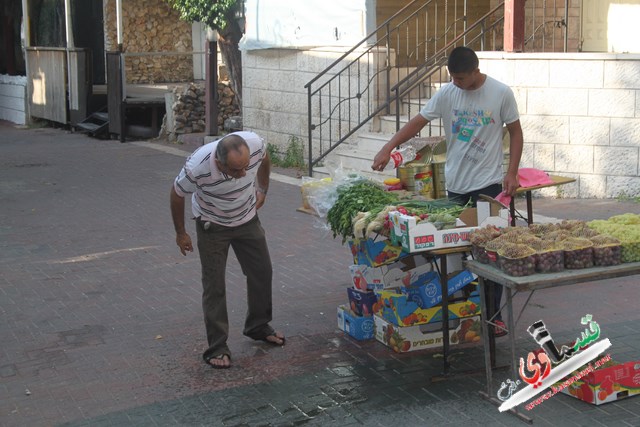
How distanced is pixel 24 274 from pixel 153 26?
17.4 m

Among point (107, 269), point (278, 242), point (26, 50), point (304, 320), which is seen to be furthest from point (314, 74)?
point (26, 50)

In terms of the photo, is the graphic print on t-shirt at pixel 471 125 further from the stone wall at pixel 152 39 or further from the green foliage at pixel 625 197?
the stone wall at pixel 152 39

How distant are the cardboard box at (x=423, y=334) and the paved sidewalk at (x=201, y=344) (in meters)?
0.08

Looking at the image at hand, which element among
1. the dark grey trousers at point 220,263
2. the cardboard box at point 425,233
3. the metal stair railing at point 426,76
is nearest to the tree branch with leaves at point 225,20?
the metal stair railing at point 426,76

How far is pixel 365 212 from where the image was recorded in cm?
609

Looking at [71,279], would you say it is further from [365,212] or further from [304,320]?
[365,212]

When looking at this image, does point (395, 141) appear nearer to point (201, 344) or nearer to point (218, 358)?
point (218, 358)

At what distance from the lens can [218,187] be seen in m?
6.05

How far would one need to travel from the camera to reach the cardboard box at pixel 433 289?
610cm

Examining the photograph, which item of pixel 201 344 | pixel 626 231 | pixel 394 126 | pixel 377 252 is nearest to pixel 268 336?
pixel 201 344

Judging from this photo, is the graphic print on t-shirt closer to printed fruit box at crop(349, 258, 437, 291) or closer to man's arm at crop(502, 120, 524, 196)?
man's arm at crop(502, 120, 524, 196)

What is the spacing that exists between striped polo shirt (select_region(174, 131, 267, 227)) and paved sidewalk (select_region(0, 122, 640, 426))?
2.92 ft

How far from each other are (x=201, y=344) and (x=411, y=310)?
1.54 meters

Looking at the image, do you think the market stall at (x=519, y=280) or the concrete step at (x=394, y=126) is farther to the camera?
the concrete step at (x=394, y=126)
